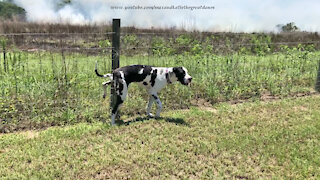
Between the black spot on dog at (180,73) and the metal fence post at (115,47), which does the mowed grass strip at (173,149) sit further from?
the black spot on dog at (180,73)

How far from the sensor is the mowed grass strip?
329 cm

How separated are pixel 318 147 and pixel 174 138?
213cm

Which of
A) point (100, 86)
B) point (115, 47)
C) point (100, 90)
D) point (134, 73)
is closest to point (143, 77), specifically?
point (134, 73)

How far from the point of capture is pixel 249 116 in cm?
523

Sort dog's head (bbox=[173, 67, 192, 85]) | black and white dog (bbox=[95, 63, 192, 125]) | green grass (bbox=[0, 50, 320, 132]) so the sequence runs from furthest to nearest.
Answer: green grass (bbox=[0, 50, 320, 132]) → dog's head (bbox=[173, 67, 192, 85]) → black and white dog (bbox=[95, 63, 192, 125])

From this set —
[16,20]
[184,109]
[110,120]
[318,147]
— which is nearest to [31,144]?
[110,120]

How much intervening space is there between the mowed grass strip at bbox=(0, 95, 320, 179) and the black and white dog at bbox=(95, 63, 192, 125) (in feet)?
1.80

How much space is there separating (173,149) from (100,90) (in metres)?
2.44

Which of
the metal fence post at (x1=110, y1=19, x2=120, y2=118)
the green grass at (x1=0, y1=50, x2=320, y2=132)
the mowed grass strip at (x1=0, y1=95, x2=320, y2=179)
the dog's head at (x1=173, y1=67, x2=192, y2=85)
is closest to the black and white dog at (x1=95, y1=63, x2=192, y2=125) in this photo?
the dog's head at (x1=173, y1=67, x2=192, y2=85)

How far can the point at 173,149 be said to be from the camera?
3818 mm

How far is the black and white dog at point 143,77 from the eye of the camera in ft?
14.7

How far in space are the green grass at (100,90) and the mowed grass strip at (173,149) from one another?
0.44 meters

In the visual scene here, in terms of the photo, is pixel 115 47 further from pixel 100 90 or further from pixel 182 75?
pixel 182 75

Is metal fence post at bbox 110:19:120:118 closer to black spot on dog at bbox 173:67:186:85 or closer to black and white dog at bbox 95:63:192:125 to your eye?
black and white dog at bbox 95:63:192:125
